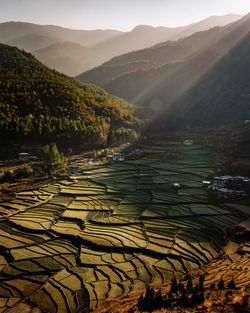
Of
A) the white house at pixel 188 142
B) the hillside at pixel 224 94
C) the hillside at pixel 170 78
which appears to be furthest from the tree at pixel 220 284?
the hillside at pixel 170 78

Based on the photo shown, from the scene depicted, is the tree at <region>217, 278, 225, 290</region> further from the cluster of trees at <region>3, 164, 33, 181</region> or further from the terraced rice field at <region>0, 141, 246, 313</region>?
the cluster of trees at <region>3, 164, 33, 181</region>

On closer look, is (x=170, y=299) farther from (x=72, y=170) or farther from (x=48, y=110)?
(x=48, y=110)

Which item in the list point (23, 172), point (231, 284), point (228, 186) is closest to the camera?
point (231, 284)

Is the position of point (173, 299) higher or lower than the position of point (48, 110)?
lower

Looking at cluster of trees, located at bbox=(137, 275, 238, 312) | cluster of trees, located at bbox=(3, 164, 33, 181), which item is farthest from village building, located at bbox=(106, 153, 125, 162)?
cluster of trees, located at bbox=(137, 275, 238, 312)

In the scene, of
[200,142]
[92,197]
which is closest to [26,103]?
[200,142]

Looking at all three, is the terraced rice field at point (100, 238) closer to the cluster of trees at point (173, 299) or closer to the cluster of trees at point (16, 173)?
the cluster of trees at point (173, 299)

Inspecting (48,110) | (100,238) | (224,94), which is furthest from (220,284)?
(224,94)

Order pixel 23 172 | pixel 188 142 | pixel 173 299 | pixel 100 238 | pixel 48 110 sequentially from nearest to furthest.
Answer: pixel 173 299
pixel 100 238
pixel 23 172
pixel 48 110
pixel 188 142
